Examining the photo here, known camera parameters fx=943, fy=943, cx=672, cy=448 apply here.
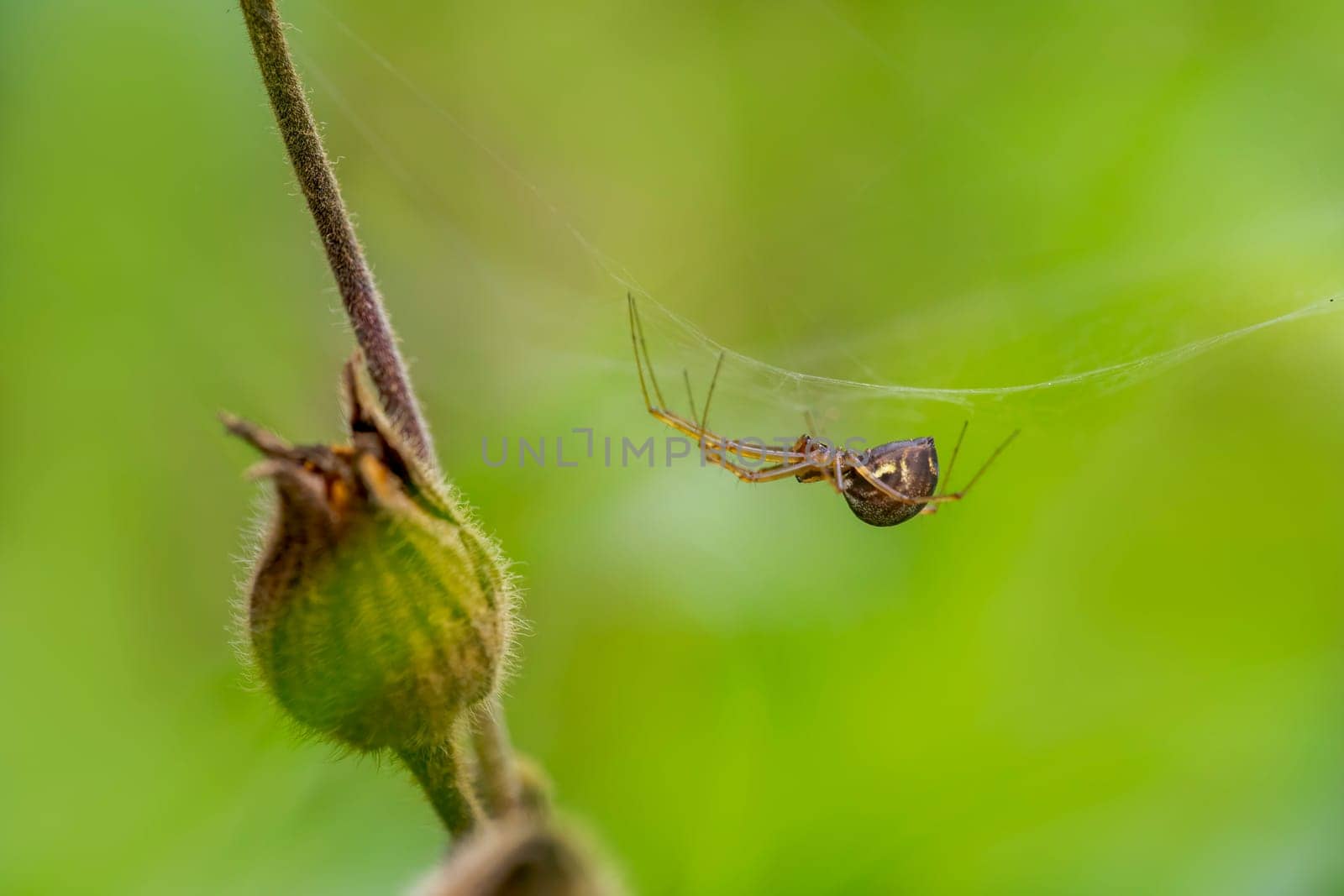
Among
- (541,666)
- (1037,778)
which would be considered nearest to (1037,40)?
(1037,778)

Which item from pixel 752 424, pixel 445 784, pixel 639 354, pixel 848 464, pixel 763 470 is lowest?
pixel 445 784

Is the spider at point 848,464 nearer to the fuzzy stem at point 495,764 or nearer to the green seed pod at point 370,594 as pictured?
the fuzzy stem at point 495,764

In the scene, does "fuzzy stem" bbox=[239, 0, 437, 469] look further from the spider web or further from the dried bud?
the spider web

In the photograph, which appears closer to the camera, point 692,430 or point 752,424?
point 692,430

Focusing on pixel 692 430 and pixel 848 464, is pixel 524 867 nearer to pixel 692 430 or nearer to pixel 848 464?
pixel 848 464

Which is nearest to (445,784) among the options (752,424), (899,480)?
(899,480)

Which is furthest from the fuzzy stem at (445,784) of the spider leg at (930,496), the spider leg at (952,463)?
the spider leg at (952,463)

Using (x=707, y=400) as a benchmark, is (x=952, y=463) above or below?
below
